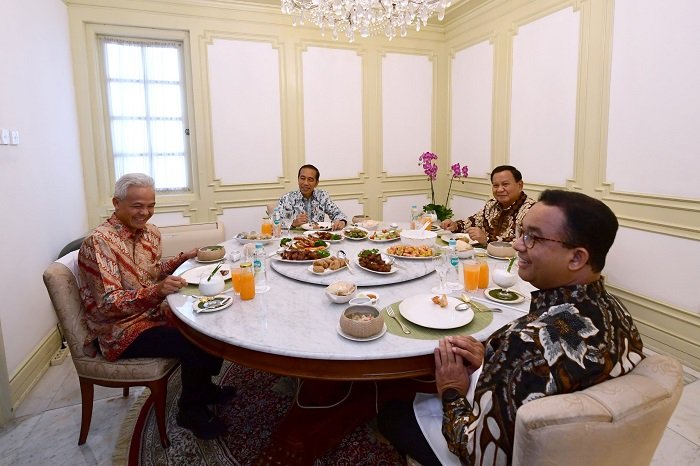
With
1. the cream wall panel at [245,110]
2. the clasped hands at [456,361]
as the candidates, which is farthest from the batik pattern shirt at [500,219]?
the cream wall panel at [245,110]

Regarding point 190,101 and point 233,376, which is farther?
point 190,101

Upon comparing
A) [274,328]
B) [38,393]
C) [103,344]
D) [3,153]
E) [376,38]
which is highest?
[376,38]

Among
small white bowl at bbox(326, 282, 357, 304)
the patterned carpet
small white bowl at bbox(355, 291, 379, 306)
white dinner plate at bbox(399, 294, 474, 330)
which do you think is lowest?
the patterned carpet

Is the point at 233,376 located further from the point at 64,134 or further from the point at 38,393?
the point at 64,134

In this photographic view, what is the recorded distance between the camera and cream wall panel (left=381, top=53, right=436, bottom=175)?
504 cm

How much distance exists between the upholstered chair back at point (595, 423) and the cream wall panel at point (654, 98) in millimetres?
2471

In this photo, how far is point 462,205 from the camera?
16.5 ft

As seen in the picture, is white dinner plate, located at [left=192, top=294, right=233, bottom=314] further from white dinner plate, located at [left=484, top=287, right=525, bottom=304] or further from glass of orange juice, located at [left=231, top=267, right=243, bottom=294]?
white dinner plate, located at [left=484, top=287, right=525, bottom=304]

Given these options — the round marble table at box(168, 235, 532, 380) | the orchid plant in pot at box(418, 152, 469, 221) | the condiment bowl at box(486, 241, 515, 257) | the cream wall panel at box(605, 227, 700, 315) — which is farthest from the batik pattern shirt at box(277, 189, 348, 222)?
the cream wall panel at box(605, 227, 700, 315)

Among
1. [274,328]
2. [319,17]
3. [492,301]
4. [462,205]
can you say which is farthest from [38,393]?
[462,205]

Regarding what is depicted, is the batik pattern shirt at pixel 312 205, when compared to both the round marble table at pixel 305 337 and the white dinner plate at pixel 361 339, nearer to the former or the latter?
the round marble table at pixel 305 337

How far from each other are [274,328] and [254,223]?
3.38 metres

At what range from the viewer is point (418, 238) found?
2.52 meters

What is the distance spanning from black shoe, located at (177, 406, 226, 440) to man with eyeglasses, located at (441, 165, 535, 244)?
5.77 feet
